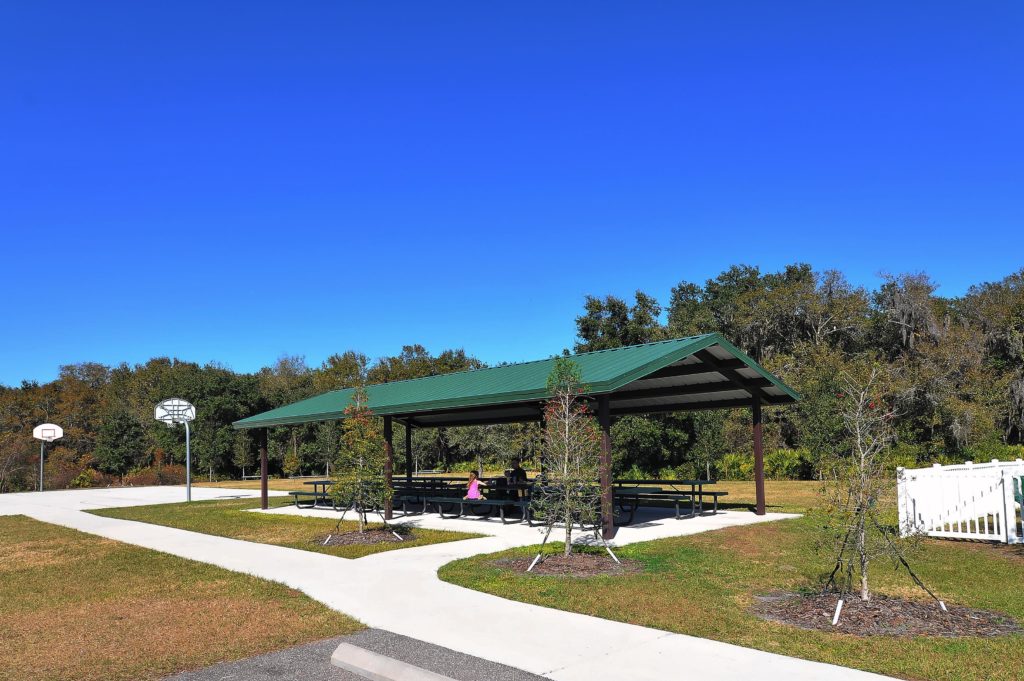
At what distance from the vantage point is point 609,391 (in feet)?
40.2

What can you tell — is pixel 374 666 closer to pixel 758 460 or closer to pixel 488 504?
pixel 488 504

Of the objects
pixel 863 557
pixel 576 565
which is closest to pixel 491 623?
pixel 576 565

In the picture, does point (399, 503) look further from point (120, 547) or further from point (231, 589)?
point (231, 589)

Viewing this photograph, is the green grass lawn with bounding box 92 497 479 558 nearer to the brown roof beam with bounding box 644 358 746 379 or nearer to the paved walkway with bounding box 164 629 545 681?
the brown roof beam with bounding box 644 358 746 379

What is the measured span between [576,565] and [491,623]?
10.2ft

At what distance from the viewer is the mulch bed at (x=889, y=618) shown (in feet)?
21.2

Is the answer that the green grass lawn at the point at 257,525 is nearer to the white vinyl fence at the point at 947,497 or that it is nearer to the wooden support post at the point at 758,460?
the wooden support post at the point at 758,460

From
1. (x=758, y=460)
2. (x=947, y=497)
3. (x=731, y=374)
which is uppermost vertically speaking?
(x=731, y=374)

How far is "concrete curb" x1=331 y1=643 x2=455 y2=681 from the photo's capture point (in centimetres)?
527

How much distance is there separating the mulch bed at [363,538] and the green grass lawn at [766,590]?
3050 millimetres

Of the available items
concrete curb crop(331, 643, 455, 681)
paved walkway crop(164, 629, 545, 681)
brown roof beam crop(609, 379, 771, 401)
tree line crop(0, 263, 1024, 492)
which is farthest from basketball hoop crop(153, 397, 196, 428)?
concrete curb crop(331, 643, 455, 681)

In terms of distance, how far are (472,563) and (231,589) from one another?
Answer: 10.4 feet

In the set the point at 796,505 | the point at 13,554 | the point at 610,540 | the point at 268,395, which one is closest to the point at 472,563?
the point at 610,540

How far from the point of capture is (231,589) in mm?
9117
